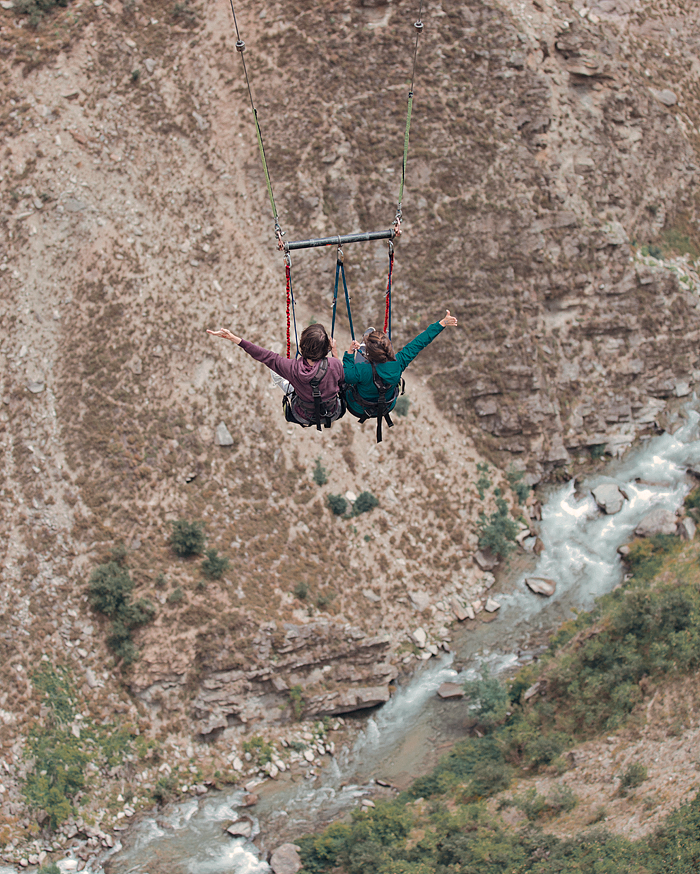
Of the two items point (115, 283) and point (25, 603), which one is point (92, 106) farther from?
point (25, 603)

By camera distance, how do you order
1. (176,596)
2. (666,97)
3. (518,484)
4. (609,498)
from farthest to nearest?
(666,97), (609,498), (518,484), (176,596)

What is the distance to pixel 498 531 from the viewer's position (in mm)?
37594

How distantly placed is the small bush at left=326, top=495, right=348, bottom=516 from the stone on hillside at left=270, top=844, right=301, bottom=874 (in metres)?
14.1

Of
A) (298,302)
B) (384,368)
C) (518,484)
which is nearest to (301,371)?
(384,368)

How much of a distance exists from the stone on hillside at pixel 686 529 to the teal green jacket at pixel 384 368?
28.9m

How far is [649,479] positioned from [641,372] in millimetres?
5969

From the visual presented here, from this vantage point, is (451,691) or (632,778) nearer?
(632,778)

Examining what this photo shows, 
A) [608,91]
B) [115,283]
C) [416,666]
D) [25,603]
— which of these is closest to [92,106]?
[115,283]

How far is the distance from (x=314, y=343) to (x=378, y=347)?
113 centimetres

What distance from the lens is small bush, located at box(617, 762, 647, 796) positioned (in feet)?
77.8

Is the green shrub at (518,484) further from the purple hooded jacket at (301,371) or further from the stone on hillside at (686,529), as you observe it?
the purple hooded jacket at (301,371)

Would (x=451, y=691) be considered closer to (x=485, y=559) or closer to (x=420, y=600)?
(x=420, y=600)

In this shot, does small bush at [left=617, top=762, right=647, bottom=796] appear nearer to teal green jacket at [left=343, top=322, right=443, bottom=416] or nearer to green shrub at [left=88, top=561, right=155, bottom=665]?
teal green jacket at [left=343, top=322, right=443, bottom=416]

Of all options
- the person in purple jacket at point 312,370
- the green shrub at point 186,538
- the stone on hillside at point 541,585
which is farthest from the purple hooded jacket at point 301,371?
the stone on hillside at point 541,585
